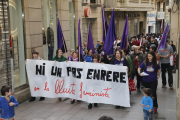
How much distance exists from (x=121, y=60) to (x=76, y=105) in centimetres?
205

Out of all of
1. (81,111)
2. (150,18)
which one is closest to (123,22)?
(150,18)

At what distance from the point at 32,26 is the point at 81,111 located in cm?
391

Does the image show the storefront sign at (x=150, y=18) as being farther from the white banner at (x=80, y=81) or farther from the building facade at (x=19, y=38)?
the white banner at (x=80, y=81)

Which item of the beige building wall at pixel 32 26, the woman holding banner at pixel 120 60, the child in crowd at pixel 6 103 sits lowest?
the child in crowd at pixel 6 103

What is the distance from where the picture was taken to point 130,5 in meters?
28.0

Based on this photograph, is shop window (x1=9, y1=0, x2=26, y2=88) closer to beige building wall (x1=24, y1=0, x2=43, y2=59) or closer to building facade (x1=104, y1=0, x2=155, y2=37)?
beige building wall (x1=24, y1=0, x2=43, y2=59)

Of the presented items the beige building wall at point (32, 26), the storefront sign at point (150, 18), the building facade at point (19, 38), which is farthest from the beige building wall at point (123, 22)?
the beige building wall at point (32, 26)

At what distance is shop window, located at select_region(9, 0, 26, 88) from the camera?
9133 millimetres

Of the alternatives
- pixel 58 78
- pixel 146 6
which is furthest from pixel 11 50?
pixel 146 6

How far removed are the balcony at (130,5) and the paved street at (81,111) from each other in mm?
18627

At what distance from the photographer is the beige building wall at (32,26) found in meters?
9.55

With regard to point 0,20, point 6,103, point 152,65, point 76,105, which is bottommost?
point 76,105

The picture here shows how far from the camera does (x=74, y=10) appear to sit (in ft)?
51.8

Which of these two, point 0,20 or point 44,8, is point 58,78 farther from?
point 44,8
